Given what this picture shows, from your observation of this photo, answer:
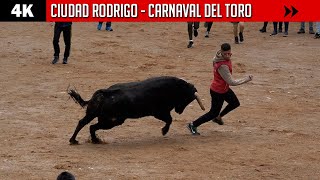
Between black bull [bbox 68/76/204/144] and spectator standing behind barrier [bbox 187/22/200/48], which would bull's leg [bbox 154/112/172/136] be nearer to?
black bull [bbox 68/76/204/144]

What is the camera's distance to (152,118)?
1548 centimetres

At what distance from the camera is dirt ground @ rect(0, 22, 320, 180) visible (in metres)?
12.1

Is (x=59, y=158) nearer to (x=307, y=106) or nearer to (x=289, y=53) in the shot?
(x=307, y=106)

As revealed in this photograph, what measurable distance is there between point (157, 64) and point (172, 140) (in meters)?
7.46

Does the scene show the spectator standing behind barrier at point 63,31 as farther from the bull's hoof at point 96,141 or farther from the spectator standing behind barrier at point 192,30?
the bull's hoof at point 96,141

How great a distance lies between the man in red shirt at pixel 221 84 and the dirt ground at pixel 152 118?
0.36 m

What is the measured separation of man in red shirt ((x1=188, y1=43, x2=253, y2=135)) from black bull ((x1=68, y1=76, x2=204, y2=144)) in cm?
59

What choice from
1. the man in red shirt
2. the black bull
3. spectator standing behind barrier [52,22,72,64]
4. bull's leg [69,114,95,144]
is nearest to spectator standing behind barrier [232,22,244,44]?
spectator standing behind barrier [52,22,72,64]

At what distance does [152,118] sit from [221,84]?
2269 mm

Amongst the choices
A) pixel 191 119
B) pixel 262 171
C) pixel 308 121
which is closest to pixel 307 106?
pixel 308 121

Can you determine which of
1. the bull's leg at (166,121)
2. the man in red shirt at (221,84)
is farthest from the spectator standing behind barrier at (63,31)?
the bull's leg at (166,121)

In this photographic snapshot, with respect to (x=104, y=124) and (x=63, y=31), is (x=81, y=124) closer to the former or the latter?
(x=104, y=124)

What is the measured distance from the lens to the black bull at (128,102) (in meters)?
13.0

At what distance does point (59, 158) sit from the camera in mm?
12422
